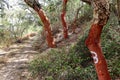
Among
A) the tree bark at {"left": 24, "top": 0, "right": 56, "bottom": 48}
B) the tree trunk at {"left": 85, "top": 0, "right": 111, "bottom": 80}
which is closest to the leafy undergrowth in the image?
the tree trunk at {"left": 85, "top": 0, "right": 111, "bottom": 80}

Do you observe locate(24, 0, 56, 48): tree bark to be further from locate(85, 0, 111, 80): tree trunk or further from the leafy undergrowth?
locate(85, 0, 111, 80): tree trunk

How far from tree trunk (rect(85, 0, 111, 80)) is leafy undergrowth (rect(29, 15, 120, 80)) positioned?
5.09ft

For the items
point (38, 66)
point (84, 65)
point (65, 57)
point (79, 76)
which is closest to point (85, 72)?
point (79, 76)

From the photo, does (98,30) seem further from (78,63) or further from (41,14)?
(41,14)

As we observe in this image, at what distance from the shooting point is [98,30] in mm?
5844

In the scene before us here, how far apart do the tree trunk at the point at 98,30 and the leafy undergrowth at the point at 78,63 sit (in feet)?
5.09

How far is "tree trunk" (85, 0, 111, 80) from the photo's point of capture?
5578 mm

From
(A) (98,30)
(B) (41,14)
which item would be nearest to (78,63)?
(A) (98,30)

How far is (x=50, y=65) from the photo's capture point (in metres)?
9.78

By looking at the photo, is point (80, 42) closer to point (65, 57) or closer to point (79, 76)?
point (65, 57)

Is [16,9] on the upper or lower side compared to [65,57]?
upper

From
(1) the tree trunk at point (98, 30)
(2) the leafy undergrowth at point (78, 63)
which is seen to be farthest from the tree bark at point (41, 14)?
(1) the tree trunk at point (98, 30)

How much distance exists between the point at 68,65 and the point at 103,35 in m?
2.37

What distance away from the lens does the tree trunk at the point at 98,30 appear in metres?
5.58
